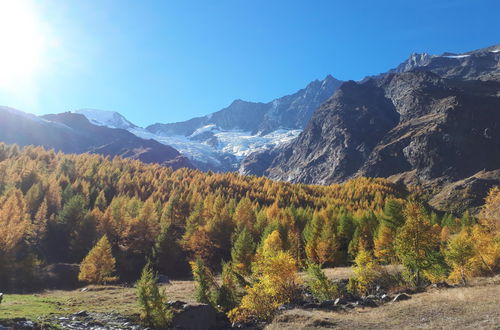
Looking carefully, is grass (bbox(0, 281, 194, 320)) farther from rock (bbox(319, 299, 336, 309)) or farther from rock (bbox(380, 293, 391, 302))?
rock (bbox(380, 293, 391, 302))

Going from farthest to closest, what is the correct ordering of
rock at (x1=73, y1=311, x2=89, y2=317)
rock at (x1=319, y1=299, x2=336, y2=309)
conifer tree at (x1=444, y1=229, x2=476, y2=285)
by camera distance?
1. conifer tree at (x1=444, y1=229, x2=476, y2=285)
2. rock at (x1=319, y1=299, x2=336, y2=309)
3. rock at (x1=73, y1=311, x2=89, y2=317)

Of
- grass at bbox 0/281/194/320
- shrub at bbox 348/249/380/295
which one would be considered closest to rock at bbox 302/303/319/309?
shrub at bbox 348/249/380/295

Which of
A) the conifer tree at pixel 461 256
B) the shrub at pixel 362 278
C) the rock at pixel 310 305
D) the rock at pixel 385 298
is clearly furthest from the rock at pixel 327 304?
the conifer tree at pixel 461 256

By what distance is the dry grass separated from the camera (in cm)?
3197

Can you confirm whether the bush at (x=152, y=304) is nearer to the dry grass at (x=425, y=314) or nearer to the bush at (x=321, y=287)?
the dry grass at (x=425, y=314)

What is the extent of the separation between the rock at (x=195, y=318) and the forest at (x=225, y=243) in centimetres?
283

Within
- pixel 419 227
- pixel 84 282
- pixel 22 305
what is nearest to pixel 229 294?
pixel 22 305

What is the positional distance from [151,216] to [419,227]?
68.6 meters

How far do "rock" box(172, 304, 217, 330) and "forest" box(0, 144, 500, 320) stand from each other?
283cm

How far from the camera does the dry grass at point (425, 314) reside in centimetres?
3197

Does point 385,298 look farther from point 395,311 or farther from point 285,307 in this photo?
point 285,307

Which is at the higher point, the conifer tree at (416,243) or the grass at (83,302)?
the conifer tree at (416,243)

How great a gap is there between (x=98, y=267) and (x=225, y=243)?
38351 mm

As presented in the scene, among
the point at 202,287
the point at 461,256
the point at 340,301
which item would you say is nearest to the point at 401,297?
the point at 340,301
